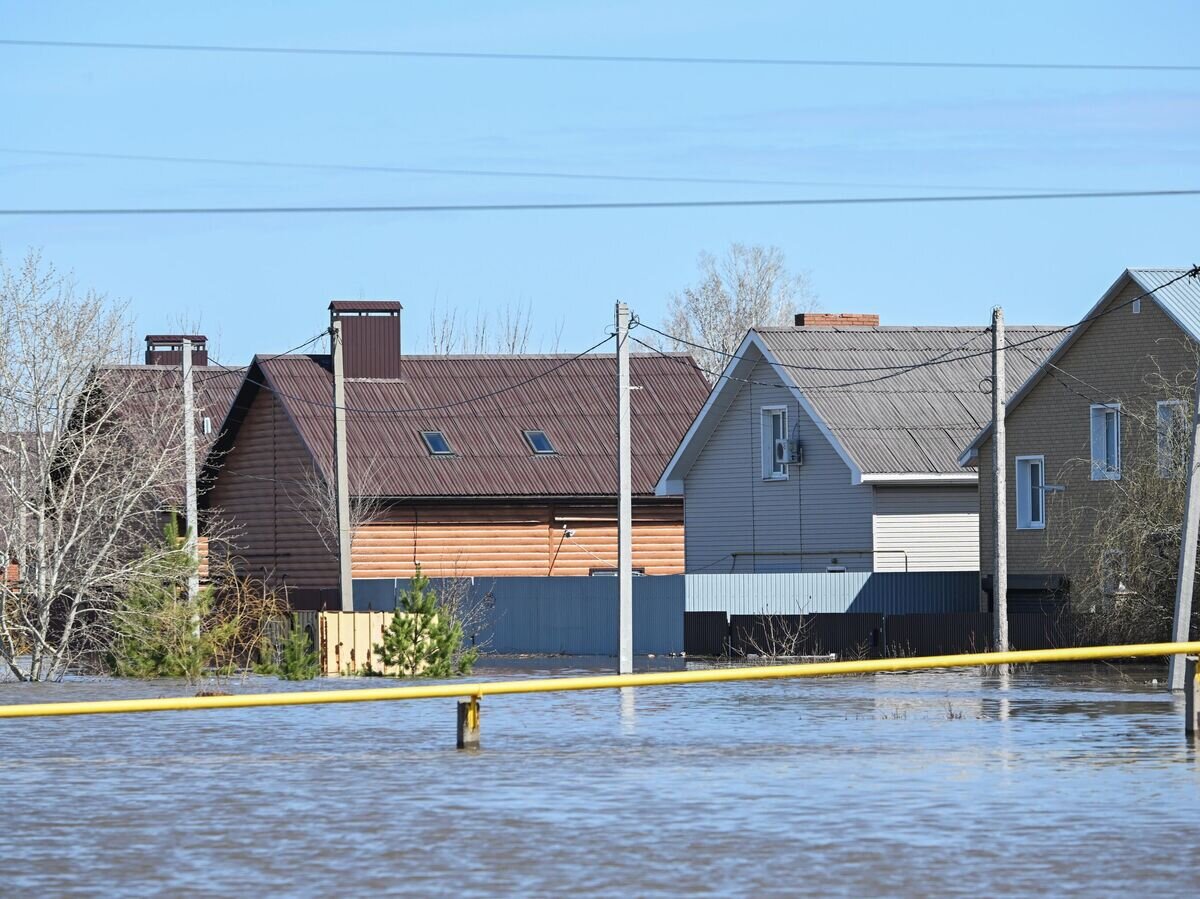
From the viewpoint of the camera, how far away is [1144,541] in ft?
113

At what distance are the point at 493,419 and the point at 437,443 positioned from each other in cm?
182

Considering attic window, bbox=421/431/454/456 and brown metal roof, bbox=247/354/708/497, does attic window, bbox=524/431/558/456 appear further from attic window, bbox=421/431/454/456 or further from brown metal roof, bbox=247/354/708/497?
attic window, bbox=421/431/454/456

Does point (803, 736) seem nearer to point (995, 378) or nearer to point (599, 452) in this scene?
point (995, 378)

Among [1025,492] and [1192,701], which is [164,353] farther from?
[1192,701]

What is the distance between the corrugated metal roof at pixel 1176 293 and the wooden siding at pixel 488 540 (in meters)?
15.7

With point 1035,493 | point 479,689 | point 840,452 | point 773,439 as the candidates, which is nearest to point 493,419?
point 773,439

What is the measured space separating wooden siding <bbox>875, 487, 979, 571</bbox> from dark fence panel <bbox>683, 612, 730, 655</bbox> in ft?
16.5

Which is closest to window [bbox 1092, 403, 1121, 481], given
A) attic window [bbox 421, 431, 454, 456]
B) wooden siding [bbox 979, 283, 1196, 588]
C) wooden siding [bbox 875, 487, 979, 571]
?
wooden siding [bbox 979, 283, 1196, 588]

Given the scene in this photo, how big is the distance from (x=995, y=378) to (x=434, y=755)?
17.7m

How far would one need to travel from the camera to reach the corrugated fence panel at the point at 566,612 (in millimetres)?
43938

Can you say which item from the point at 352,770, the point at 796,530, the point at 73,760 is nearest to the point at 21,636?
the point at 73,760

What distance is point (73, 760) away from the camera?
61.8 ft

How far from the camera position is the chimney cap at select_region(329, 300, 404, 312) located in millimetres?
53531

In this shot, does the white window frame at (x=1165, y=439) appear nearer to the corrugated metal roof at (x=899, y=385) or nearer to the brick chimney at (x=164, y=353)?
the corrugated metal roof at (x=899, y=385)
